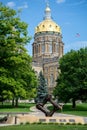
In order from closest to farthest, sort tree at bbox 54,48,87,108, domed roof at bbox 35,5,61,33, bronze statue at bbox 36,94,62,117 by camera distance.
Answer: bronze statue at bbox 36,94,62,117, tree at bbox 54,48,87,108, domed roof at bbox 35,5,61,33

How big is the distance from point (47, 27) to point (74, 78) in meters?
74.1

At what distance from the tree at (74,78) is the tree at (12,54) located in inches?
883

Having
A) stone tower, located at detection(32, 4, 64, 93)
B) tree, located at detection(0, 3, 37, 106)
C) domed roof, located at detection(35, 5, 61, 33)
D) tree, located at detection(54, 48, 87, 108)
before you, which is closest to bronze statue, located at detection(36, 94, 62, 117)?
tree, located at detection(0, 3, 37, 106)

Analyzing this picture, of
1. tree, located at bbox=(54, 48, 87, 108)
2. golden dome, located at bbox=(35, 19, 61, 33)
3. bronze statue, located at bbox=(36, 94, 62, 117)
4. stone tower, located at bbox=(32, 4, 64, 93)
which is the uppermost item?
A: golden dome, located at bbox=(35, 19, 61, 33)

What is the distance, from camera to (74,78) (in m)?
53.1

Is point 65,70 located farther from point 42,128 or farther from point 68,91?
point 42,128

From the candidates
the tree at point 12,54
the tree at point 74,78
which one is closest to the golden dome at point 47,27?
the tree at point 74,78

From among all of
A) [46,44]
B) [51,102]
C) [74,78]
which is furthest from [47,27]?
[51,102]

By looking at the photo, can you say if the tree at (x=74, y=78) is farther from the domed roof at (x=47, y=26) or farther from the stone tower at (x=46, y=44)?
the domed roof at (x=47, y=26)

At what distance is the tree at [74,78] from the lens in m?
52.8

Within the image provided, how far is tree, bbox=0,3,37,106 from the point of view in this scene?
28.8m

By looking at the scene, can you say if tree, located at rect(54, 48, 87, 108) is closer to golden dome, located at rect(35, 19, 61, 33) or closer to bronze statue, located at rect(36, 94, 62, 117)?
bronze statue, located at rect(36, 94, 62, 117)

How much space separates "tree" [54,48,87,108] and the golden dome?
69.0 metres

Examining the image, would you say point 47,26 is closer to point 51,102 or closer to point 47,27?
point 47,27
